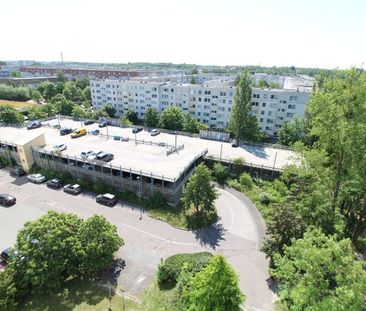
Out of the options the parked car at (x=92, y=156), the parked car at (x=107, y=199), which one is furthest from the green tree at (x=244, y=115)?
the parked car at (x=107, y=199)

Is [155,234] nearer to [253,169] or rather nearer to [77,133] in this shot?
[253,169]

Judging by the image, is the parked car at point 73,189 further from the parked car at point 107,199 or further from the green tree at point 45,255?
the green tree at point 45,255

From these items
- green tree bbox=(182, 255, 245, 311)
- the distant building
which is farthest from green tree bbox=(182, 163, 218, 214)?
the distant building

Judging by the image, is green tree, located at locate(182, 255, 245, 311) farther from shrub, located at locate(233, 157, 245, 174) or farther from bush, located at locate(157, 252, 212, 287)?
shrub, located at locate(233, 157, 245, 174)

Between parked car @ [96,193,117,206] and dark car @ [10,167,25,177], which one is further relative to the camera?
dark car @ [10,167,25,177]

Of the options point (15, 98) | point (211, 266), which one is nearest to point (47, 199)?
point (211, 266)

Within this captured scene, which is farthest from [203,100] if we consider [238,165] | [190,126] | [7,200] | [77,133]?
[7,200]
